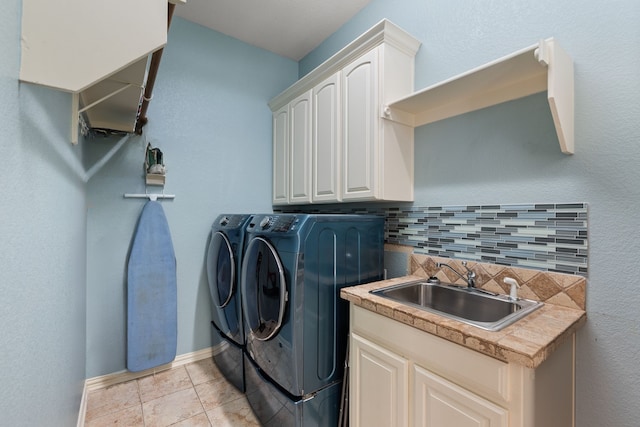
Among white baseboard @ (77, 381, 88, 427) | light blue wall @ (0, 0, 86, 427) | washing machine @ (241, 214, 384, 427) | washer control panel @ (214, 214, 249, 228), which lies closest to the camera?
light blue wall @ (0, 0, 86, 427)

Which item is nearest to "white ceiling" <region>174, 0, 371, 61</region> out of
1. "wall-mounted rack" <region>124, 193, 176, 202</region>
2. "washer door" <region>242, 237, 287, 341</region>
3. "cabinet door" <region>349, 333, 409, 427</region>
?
"wall-mounted rack" <region>124, 193, 176, 202</region>

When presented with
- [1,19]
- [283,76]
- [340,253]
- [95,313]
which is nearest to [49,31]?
[1,19]

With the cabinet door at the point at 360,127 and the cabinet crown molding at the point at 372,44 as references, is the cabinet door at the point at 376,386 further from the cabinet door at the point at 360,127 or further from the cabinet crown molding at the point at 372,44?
the cabinet crown molding at the point at 372,44

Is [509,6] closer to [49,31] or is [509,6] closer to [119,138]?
[49,31]

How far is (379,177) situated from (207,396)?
1.94 m

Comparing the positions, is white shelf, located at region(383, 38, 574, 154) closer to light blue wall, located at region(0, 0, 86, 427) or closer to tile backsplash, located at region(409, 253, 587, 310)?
tile backsplash, located at region(409, 253, 587, 310)

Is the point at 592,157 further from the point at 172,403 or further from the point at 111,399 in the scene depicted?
the point at 111,399

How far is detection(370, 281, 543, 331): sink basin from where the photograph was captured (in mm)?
1317

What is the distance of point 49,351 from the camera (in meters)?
0.89

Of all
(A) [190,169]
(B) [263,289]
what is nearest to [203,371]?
(B) [263,289]

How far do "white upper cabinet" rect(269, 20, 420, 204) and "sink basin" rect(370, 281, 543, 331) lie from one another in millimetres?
580

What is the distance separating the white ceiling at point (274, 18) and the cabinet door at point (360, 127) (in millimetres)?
737

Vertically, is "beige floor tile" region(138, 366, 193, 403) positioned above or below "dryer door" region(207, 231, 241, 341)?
below

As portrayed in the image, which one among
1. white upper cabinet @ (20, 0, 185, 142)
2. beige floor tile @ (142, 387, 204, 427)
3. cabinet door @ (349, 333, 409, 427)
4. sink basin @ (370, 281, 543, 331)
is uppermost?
white upper cabinet @ (20, 0, 185, 142)
